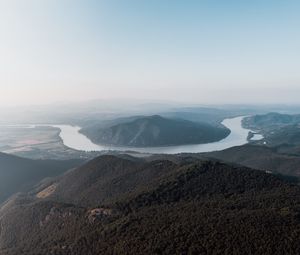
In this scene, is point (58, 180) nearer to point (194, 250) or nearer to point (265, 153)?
point (194, 250)

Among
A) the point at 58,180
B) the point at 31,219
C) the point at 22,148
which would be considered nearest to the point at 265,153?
the point at 58,180

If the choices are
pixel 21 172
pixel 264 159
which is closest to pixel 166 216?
pixel 21 172

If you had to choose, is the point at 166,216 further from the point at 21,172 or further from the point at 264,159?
the point at 264,159

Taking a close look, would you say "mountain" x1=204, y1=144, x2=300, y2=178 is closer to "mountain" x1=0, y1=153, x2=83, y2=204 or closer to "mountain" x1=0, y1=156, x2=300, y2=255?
"mountain" x1=0, y1=156, x2=300, y2=255

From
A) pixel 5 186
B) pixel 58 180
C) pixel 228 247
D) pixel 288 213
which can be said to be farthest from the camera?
pixel 5 186

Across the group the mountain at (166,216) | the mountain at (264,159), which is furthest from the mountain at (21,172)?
the mountain at (264,159)

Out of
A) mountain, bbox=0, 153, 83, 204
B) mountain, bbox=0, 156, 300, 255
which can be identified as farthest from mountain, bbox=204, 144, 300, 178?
mountain, bbox=0, 153, 83, 204

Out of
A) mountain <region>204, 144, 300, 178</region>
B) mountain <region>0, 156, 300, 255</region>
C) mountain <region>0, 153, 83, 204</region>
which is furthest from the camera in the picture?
mountain <region>204, 144, 300, 178</region>
